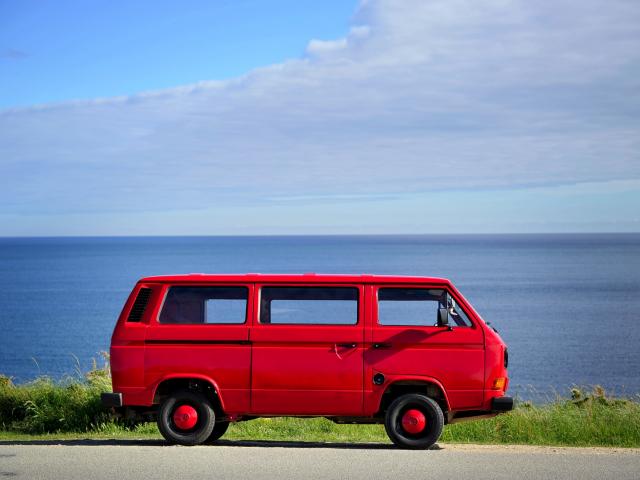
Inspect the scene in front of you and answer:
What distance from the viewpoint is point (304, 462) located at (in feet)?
31.5

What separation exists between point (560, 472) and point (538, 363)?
48.7 meters

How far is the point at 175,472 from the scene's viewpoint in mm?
9039

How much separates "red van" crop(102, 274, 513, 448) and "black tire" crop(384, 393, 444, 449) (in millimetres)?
12

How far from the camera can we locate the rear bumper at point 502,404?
419 inches

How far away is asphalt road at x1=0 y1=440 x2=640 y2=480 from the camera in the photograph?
8922mm

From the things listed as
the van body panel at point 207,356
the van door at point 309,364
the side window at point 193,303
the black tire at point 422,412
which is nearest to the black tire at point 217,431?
the van body panel at point 207,356

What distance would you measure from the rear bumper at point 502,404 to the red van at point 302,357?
1cm

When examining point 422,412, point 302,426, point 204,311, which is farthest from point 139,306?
point 302,426

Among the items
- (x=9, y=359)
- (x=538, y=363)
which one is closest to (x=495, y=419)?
(x=538, y=363)

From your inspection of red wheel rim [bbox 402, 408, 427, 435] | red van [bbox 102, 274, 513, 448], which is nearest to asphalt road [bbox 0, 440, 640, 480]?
red wheel rim [bbox 402, 408, 427, 435]

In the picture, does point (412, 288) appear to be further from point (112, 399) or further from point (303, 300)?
point (112, 399)

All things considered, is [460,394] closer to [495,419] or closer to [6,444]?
[495,419]

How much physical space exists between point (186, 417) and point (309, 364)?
1622mm

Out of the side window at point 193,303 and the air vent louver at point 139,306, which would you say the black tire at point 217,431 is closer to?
the side window at point 193,303
